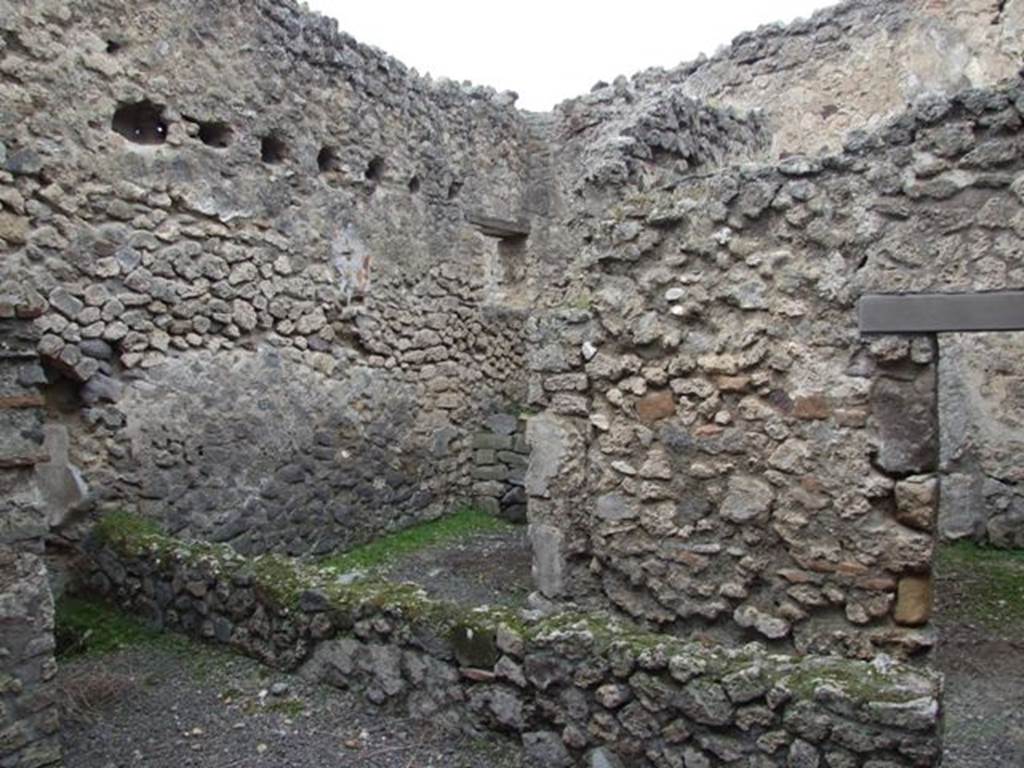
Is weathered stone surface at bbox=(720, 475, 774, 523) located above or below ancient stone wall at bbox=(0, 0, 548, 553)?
below

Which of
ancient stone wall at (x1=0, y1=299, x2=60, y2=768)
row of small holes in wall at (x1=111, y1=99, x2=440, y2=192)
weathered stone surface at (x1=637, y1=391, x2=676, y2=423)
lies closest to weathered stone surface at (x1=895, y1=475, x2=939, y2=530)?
weathered stone surface at (x1=637, y1=391, x2=676, y2=423)

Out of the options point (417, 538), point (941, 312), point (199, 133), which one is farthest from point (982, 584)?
point (199, 133)

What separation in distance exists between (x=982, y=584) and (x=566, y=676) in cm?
425

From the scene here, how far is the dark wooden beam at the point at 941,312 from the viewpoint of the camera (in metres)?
3.63

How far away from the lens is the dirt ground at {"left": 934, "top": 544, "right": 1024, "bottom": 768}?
384 cm

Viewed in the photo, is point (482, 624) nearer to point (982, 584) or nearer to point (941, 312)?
point (941, 312)

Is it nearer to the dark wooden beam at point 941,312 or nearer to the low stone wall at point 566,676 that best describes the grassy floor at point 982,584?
the dark wooden beam at point 941,312

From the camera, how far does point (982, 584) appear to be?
6.11 meters

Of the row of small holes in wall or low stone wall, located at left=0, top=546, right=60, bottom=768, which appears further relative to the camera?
the row of small holes in wall

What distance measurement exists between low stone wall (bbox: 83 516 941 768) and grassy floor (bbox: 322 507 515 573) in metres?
2.29

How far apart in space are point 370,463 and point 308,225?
233 cm

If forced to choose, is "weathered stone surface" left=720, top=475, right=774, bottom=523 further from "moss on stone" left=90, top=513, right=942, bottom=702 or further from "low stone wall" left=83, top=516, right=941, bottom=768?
"low stone wall" left=83, top=516, right=941, bottom=768

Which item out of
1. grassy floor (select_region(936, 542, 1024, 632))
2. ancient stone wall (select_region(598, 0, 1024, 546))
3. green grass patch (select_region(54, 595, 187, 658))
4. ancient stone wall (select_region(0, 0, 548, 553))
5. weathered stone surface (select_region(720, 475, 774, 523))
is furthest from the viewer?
ancient stone wall (select_region(598, 0, 1024, 546))

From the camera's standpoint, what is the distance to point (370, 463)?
8.09m
